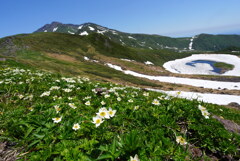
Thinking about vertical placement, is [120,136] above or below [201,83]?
above

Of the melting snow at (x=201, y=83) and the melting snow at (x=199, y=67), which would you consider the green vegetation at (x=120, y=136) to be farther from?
the melting snow at (x=199, y=67)

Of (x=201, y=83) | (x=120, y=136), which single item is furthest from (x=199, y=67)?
(x=120, y=136)

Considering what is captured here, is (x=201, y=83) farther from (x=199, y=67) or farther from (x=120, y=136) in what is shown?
(x=199, y=67)

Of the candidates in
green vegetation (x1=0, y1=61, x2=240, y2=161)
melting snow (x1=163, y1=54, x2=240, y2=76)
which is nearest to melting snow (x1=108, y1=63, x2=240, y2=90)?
melting snow (x1=163, y1=54, x2=240, y2=76)

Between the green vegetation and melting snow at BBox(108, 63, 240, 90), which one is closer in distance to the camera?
the green vegetation

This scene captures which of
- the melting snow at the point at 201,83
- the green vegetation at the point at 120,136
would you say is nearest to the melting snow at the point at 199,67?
the melting snow at the point at 201,83

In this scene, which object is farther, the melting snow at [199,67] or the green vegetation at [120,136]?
the melting snow at [199,67]

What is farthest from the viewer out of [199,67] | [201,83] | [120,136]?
[199,67]

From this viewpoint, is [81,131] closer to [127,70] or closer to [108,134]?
[108,134]

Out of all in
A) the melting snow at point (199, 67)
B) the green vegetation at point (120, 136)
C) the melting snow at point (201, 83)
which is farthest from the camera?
the melting snow at point (199, 67)

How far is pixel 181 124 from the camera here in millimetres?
4316

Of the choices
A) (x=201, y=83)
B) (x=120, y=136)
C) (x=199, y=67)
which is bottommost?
(x=199, y=67)

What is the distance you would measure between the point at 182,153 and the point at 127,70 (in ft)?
228

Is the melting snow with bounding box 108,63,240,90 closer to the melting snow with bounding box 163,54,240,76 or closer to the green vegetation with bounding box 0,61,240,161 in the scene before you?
the melting snow with bounding box 163,54,240,76
